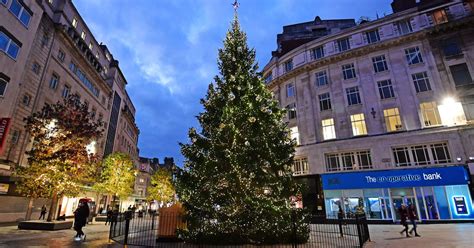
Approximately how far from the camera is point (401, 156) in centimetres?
2564

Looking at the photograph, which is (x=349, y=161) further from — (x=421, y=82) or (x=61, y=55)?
(x=61, y=55)

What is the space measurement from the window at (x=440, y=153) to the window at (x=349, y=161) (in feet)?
18.2

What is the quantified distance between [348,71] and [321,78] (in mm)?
3252

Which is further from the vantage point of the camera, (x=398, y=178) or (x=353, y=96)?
(x=353, y=96)

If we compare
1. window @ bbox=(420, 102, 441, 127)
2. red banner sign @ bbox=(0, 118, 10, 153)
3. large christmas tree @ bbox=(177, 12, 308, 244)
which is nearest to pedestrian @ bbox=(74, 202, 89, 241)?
large christmas tree @ bbox=(177, 12, 308, 244)

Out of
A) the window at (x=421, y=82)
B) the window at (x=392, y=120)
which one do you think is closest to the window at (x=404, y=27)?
the window at (x=421, y=82)

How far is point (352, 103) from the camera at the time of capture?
29.6 m

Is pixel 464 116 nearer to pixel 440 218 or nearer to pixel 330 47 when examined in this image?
pixel 440 218

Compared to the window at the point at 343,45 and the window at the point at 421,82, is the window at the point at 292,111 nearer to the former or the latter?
the window at the point at 343,45

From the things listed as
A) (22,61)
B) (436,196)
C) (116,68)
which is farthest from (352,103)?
(116,68)

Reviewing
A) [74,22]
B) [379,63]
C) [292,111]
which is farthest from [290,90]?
[74,22]

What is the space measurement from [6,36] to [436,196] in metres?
38.9

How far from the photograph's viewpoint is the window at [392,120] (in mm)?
26562

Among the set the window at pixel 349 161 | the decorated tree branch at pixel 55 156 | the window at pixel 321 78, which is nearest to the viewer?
the decorated tree branch at pixel 55 156
